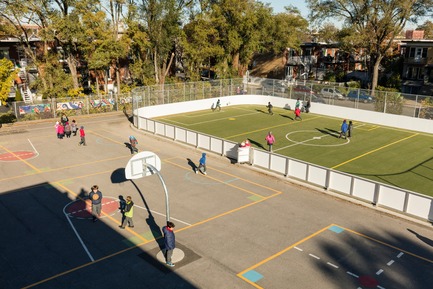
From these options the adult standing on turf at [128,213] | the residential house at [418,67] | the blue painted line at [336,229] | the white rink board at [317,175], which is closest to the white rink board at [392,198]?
the white rink board at [317,175]

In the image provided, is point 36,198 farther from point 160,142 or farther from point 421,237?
point 421,237

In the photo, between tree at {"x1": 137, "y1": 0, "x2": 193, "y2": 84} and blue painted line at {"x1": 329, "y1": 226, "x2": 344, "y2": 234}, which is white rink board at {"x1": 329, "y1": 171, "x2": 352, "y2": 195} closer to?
blue painted line at {"x1": 329, "y1": 226, "x2": 344, "y2": 234}

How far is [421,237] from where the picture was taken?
17297mm

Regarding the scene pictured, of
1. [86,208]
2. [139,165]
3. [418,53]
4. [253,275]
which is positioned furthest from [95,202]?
[418,53]

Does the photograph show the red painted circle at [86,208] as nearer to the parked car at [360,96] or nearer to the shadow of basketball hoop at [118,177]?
the shadow of basketball hoop at [118,177]

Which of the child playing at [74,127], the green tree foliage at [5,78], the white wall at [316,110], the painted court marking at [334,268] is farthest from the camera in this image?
the white wall at [316,110]

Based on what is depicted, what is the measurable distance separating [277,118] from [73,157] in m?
24.2

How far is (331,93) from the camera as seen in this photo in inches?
1829

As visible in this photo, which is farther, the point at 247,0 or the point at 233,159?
the point at 247,0

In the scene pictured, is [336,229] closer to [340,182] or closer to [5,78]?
[340,182]

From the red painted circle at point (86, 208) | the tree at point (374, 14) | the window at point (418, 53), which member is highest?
the tree at point (374, 14)

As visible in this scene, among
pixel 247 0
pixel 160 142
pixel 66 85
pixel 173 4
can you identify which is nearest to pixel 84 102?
pixel 66 85

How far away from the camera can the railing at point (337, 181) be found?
18844mm

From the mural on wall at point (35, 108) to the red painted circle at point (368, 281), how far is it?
3882 centimetres
